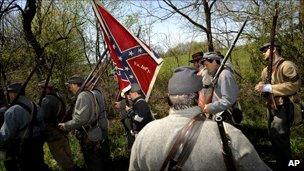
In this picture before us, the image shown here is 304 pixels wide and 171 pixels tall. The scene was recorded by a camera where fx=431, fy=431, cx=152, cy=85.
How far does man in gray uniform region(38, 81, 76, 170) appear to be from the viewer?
7.84 meters

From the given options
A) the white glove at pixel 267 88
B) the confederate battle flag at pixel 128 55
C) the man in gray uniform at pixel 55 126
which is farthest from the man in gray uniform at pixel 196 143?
the man in gray uniform at pixel 55 126

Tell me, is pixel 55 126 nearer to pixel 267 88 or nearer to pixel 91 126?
pixel 91 126

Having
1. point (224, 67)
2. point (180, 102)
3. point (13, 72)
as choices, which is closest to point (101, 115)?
point (224, 67)

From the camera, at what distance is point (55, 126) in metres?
8.05

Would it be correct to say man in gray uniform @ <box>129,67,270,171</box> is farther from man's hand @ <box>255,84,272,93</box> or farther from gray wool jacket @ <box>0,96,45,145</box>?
gray wool jacket @ <box>0,96,45,145</box>

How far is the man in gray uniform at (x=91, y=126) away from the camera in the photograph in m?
6.79

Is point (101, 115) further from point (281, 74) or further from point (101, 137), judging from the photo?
point (281, 74)

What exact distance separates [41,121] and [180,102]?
183 inches

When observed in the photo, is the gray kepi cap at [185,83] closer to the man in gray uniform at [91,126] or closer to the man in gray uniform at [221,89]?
the man in gray uniform at [221,89]

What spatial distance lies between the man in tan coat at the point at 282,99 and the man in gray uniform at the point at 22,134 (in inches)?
142

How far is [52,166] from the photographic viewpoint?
30.6 feet

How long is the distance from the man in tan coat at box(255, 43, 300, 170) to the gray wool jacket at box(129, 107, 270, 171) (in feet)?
10.9

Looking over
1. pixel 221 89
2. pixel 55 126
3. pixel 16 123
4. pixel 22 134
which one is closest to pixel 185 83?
pixel 221 89

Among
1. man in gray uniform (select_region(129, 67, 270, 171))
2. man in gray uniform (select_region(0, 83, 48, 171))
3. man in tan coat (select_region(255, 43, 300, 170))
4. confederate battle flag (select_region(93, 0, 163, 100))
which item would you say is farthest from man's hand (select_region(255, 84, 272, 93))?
man in gray uniform (select_region(0, 83, 48, 171))
